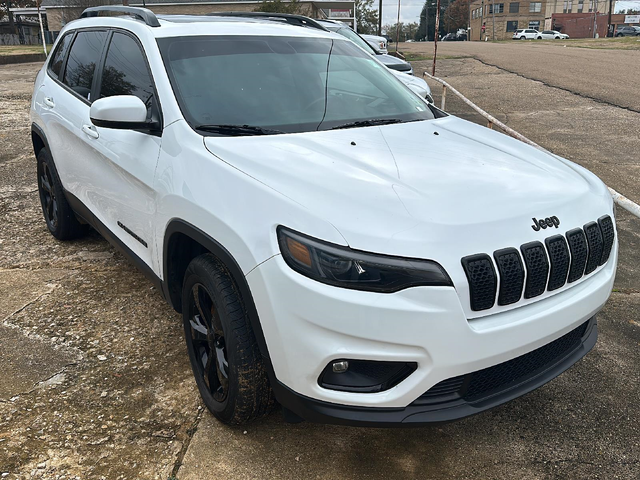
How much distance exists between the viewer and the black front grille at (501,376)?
2109 millimetres

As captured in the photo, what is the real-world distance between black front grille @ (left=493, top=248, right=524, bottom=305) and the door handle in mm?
2482

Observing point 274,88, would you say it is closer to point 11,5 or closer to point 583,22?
point 11,5

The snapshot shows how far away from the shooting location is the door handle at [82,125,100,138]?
347 centimetres

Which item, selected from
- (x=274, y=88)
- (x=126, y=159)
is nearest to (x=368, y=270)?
(x=274, y=88)

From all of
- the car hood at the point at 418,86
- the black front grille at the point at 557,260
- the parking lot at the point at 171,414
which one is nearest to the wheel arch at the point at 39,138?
the parking lot at the point at 171,414

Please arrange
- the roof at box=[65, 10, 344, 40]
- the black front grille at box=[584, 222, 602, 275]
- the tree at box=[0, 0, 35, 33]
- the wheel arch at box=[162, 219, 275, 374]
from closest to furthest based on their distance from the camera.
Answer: the wheel arch at box=[162, 219, 275, 374]
the black front grille at box=[584, 222, 602, 275]
the roof at box=[65, 10, 344, 40]
the tree at box=[0, 0, 35, 33]

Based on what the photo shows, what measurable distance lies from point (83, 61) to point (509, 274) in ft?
10.8

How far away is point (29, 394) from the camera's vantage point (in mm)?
2863

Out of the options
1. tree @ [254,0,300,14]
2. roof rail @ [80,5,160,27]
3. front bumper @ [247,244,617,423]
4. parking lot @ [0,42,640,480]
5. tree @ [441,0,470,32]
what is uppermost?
tree @ [441,0,470,32]

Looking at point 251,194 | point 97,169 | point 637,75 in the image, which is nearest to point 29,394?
point 97,169

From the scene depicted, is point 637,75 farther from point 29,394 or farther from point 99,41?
point 29,394

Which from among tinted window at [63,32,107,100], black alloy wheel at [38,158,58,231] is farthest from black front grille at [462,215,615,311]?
black alloy wheel at [38,158,58,231]

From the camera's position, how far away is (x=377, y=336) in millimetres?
1973

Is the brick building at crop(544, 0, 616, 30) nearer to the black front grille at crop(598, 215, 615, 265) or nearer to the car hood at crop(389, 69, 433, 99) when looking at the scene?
the car hood at crop(389, 69, 433, 99)
